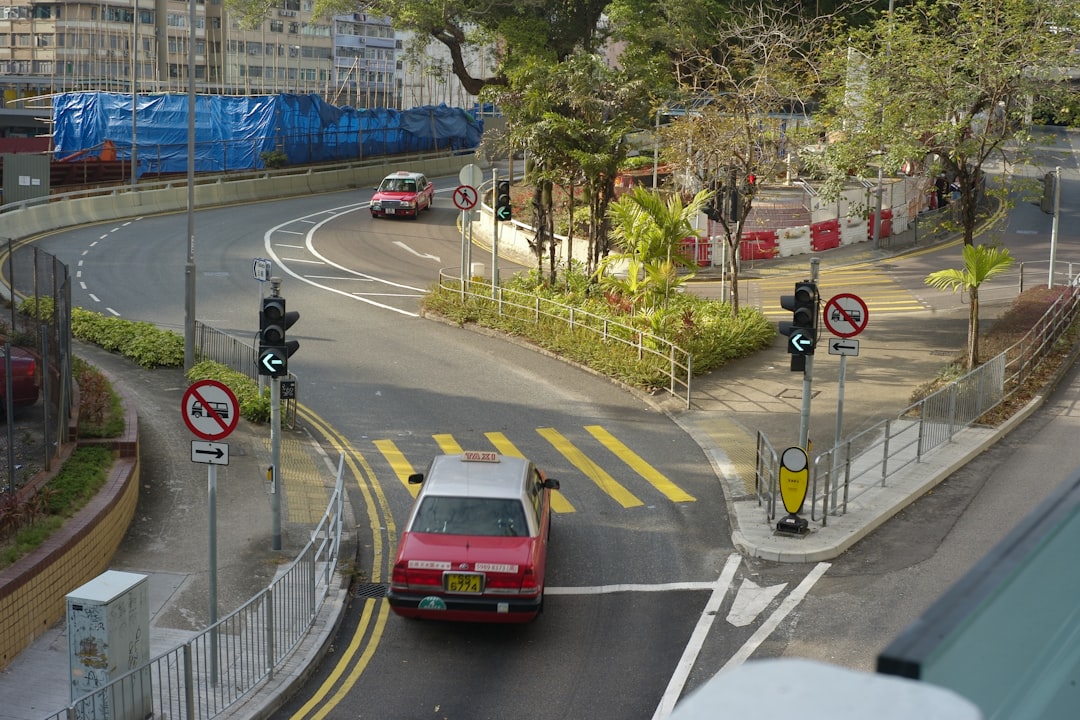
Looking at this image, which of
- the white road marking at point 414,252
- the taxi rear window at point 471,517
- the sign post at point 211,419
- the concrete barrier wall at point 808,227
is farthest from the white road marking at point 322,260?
the sign post at point 211,419

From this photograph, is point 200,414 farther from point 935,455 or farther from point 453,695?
point 935,455

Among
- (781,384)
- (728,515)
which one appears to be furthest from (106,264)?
(728,515)

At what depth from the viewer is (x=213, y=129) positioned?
192 ft

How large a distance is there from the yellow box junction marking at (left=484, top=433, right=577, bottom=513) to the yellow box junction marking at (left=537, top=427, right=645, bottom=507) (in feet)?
2.35

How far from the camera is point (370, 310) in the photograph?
30875 mm

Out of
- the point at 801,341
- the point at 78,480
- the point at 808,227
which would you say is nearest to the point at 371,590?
the point at 78,480

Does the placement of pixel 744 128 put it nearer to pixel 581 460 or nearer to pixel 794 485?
pixel 581 460

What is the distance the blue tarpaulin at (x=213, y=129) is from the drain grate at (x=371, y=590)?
140 ft

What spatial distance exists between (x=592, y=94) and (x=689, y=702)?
94.3 feet

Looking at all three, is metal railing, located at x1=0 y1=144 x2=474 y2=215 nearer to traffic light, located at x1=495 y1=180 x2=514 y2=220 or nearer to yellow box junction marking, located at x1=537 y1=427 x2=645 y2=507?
traffic light, located at x1=495 y1=180 x2=514 y2=220

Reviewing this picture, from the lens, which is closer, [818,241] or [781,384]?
[781,384]

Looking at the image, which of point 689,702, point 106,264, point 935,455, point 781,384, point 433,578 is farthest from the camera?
point 106,264

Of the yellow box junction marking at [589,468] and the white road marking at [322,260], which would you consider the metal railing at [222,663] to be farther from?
the white road marking at [322,260]

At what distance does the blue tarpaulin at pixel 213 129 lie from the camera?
56.8 metres
